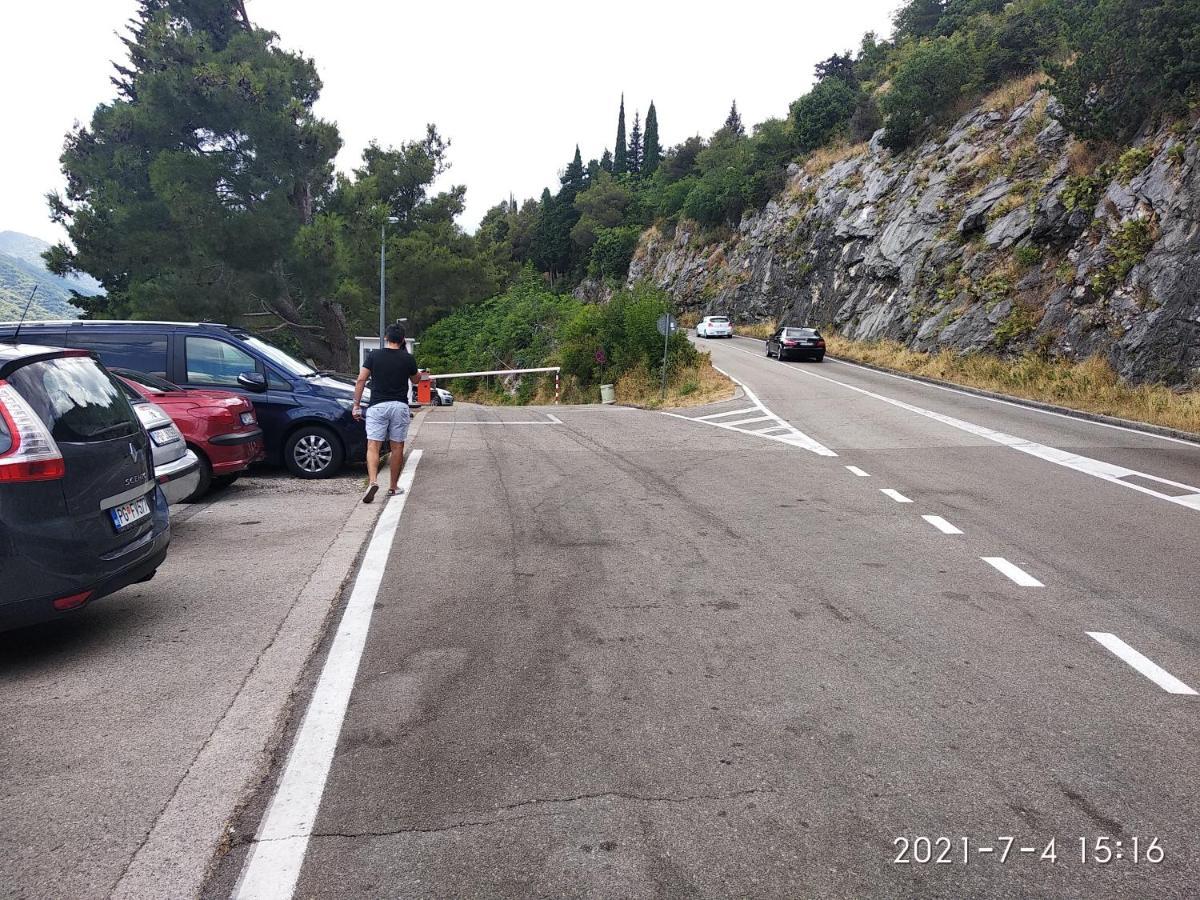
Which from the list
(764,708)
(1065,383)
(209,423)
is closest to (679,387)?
(1065,383)

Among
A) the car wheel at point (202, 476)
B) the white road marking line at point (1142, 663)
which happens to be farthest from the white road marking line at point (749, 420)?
the white road marking line at point (1142, 663)

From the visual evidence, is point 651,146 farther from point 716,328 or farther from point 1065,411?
point 1065,411

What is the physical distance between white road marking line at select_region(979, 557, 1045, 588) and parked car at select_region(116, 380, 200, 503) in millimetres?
6788

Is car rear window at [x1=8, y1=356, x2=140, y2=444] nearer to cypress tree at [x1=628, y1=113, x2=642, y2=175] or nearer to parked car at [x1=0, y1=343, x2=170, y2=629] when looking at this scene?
parked car at [x1=0, y1=343, x2=170, y2=629]

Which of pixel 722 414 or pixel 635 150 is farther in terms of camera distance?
pixel 635 150

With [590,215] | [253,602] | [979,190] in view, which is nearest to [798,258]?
[979,190]

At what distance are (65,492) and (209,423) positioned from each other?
15.1ft

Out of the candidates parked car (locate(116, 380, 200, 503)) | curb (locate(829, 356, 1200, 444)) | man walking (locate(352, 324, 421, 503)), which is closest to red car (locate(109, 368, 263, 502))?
parked car (locate(116, 380, 200, 503))

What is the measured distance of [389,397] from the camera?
8.84m

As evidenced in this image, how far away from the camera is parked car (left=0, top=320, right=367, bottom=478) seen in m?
9.58

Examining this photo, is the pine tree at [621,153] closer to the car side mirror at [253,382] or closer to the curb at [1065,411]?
the curb at [1065,411]

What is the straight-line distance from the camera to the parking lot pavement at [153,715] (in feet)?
8.87

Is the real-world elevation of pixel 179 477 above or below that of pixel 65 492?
below

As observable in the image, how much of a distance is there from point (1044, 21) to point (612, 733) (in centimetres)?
4214
